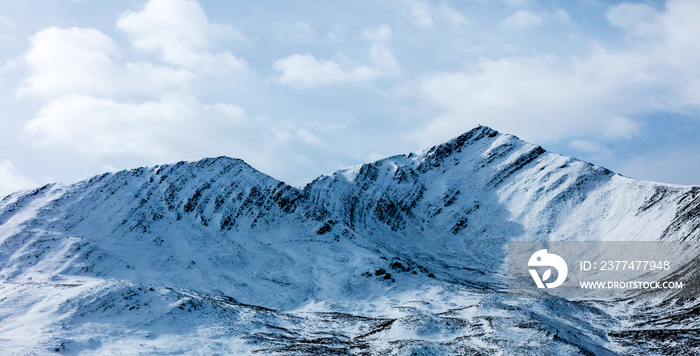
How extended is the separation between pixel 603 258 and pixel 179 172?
88.5 metres

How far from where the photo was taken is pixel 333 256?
9525 cm

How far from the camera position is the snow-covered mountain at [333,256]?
52344 millimetres

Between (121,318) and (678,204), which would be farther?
(678,204)

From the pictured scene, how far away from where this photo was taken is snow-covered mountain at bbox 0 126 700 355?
52344 mm

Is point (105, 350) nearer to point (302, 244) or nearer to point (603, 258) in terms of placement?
point (302, 244)

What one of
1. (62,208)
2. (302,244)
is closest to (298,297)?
(302,244)

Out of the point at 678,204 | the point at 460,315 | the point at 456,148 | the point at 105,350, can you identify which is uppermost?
the point at 456,148

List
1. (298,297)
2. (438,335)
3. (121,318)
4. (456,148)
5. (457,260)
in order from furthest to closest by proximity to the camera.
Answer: (456,148)
(457,260)
(298,297)
(121,318)
(438,335)

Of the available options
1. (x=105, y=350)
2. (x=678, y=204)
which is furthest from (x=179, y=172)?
(x=678, y=204)

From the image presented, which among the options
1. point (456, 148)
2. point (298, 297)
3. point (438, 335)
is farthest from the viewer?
point (456, 148)

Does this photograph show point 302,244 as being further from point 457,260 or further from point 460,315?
point 460,315

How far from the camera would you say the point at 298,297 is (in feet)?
261

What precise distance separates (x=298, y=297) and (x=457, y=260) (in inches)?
1552

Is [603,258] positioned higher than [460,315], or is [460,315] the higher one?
[603,258]
